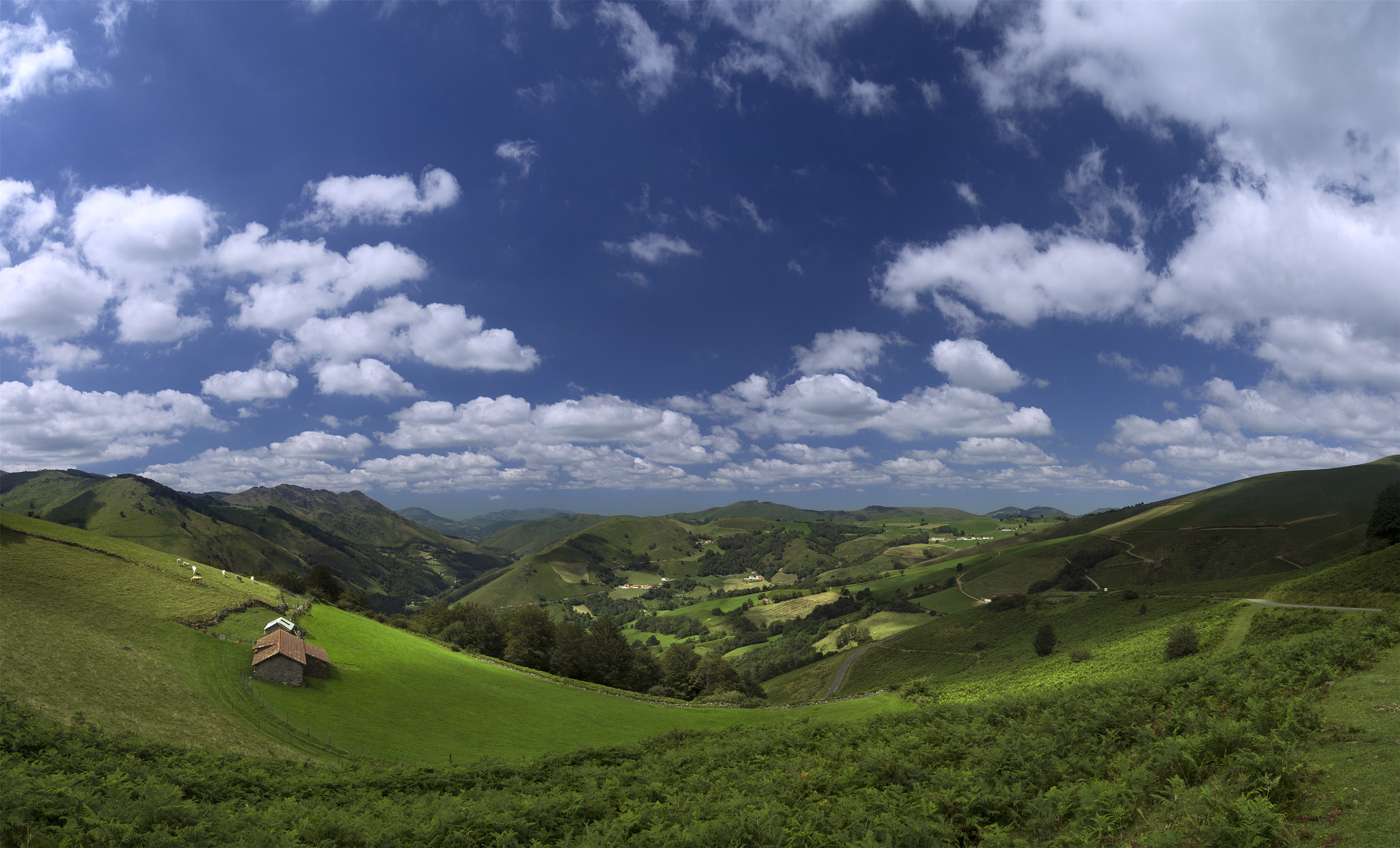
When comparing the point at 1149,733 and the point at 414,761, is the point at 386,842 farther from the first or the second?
the point at 414,761

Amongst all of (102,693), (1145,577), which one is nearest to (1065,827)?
(102,693)

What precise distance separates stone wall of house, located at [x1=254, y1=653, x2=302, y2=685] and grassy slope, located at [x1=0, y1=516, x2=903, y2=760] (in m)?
0.90

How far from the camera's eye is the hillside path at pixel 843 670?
90.3 meters

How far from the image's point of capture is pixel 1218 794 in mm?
12898

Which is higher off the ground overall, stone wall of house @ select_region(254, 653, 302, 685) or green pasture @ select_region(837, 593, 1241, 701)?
stone wall of house @ select_region(254, 653, 302, 685)

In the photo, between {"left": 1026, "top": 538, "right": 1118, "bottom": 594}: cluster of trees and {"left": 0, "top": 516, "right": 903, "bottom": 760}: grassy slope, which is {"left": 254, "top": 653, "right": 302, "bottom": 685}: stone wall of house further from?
{"left": 1026, "top": 538, "right": 1118, "bottom": 594}: cluster of trees

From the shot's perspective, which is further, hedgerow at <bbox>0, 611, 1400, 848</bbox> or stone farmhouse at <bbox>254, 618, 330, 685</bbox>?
stone farmhouse at <bbox>254, 618, 330, 685</bbox>

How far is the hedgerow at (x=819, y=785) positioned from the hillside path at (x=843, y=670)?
6816 cm

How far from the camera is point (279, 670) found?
4262 cm

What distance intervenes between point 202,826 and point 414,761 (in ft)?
87.2

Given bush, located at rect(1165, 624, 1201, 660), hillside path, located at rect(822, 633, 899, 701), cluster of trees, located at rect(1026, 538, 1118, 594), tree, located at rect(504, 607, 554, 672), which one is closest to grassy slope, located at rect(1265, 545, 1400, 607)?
bush, located at rect(1165, 624, 1201, 660)

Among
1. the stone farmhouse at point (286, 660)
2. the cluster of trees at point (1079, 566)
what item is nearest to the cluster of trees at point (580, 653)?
the stone farmhouse at point (286, 660)

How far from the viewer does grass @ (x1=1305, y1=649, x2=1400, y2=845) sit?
37.6ft

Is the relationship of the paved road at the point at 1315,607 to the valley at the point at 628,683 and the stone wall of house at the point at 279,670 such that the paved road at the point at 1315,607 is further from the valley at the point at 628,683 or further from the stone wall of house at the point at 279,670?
A: the stone wall of house at the point at 279,670
